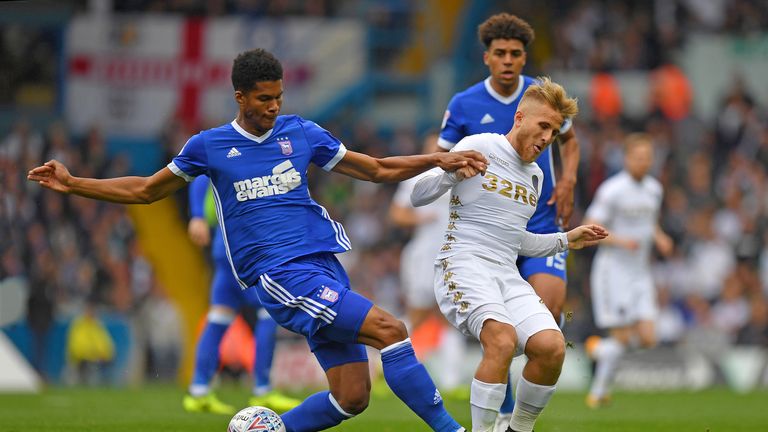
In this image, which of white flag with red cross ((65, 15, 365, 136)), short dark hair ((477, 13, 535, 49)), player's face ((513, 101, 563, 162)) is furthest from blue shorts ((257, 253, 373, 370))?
white flag with red cross ((65, 15, 365, 136))

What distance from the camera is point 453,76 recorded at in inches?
875

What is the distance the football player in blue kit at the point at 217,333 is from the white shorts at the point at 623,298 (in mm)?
3939

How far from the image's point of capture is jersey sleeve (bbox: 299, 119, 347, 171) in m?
7.27

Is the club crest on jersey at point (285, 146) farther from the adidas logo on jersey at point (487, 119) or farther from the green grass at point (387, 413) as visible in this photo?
the green grass at point (387, 413)

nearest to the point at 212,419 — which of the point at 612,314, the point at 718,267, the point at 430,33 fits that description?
the point at 612,314

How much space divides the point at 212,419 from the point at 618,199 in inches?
206

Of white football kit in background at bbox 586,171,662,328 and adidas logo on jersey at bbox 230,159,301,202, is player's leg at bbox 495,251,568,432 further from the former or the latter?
white football kit in background at bbox 586,171,662,328

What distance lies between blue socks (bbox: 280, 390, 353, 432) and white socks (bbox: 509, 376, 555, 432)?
3.35ft

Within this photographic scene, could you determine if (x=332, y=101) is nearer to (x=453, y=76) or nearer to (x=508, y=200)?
(x=453, y=76)

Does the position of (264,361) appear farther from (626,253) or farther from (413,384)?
(413,384)

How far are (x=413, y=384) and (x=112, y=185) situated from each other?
1.98 meters

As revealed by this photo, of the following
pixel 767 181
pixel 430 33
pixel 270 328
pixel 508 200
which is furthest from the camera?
pixel 430 33

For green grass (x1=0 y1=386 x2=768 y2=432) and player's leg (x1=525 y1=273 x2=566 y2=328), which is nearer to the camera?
player's leg (x1=525 y1=273 x2=566 y2=328)

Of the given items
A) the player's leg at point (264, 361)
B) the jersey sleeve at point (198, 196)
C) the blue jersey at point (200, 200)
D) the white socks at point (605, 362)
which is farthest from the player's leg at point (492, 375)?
the white socks at point (605, 362)
